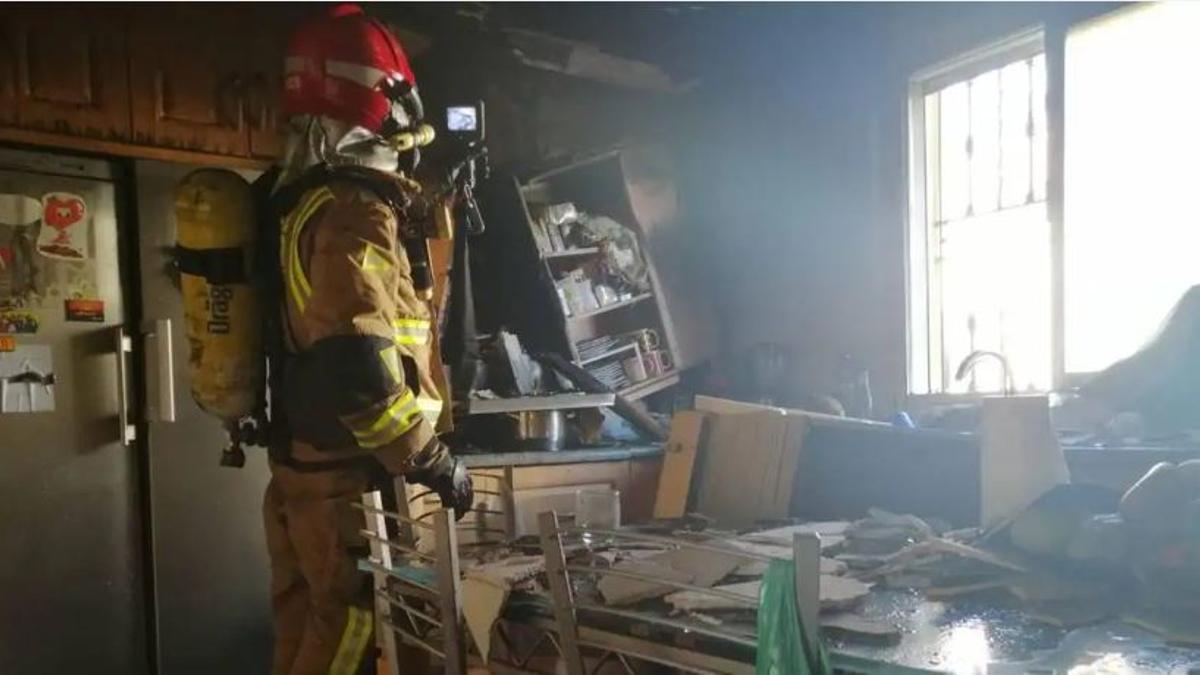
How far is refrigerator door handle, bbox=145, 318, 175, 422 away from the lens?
270 centimetres

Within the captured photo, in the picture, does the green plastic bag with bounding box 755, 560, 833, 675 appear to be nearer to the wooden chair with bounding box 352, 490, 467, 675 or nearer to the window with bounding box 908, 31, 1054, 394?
the wooden chair with bounding box 352, 490, 467, 675

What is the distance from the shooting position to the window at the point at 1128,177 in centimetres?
249

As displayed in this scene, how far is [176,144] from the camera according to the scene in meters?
2.81

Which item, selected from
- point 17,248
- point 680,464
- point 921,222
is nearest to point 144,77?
point 17,248

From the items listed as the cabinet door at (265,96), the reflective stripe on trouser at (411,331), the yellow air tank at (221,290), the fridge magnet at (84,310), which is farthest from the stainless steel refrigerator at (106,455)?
the reflective stripe on trouser at (411,331)

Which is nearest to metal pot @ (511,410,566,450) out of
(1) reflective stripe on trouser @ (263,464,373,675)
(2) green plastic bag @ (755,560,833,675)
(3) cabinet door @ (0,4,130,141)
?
(1) reflective stripe on trouser @ (263,464,373,675)

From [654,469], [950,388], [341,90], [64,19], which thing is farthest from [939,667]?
[64,19]

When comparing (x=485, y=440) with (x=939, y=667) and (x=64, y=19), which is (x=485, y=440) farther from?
(x=939, y=667)

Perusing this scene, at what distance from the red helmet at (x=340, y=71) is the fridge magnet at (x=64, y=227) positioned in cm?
82

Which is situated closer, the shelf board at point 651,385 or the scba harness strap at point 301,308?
the scba harness strap at point 301,308

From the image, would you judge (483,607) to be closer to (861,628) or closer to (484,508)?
(861,628)

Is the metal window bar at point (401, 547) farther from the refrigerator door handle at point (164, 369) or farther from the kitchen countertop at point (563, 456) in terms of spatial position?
the refrigerator door handle at point (164, 369)

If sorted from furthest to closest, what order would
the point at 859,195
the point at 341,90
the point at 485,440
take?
Answer: 1. the point at 859,195
2. the point at 485,440
3. the point at 341,90

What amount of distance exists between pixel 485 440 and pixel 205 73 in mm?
1371
